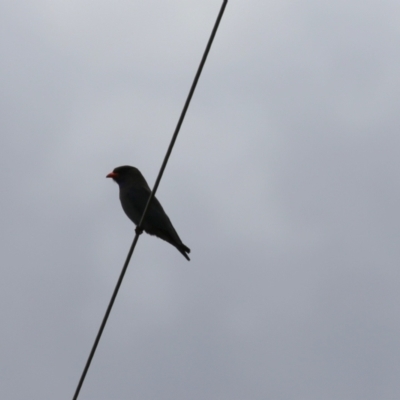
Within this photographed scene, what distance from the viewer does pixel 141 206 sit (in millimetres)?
9711

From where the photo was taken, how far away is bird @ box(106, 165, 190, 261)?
9.38m

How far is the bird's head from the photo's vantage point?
10438mm

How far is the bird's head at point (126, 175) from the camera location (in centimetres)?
1044

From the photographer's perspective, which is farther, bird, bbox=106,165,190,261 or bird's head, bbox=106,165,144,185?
bird's head, bbox=106,165,144,185

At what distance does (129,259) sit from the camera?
17.2 feet

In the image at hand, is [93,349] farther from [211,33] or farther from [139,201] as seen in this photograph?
[139,201]

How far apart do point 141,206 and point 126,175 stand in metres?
0.98

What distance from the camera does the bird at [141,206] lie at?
9.38 meters

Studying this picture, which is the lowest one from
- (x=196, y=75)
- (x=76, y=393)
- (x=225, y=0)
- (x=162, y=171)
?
(x=76, y=393)

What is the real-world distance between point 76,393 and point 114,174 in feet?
19.5

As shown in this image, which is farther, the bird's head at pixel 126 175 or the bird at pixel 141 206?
the bird's head at pixel 126 175

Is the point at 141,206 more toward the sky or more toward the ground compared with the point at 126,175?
more toward the ground

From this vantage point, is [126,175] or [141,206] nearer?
[141,206]

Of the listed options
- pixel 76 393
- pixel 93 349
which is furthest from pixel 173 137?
pixel 76 393
